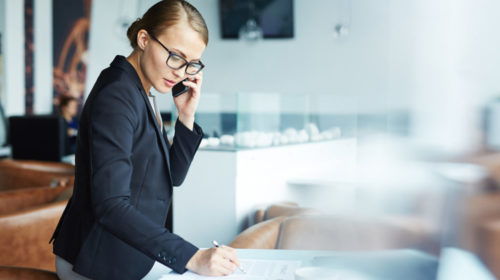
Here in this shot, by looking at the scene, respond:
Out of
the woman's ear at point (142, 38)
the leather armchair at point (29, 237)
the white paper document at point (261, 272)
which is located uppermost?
the woman's ear at point (142, 38)

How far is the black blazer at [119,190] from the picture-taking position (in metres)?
0.77

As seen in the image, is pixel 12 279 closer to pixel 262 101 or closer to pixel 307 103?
pixel 262 101

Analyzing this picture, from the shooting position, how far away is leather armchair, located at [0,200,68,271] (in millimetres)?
1834

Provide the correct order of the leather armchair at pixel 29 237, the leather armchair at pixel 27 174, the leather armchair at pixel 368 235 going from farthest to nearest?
the leather armchair at pixel 27 174, the leather armchair at pixel 29 237, the leather armchair at pixel 368 235

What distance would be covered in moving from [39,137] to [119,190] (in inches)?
148

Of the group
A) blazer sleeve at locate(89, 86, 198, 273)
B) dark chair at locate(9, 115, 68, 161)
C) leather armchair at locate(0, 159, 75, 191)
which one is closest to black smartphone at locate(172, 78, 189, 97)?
blazer sleeve at locate(89, 86, 198, 273)

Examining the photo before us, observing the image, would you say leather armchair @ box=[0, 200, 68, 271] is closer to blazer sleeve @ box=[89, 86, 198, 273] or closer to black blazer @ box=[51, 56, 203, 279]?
black blazer @ box=[51, 56, 203, 279]

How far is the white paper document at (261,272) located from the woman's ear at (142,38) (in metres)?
0.41

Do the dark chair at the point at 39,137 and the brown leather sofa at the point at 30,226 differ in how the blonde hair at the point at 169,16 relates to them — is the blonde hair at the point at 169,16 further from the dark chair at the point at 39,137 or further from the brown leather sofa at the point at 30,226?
the dark chair at the point at 39,137

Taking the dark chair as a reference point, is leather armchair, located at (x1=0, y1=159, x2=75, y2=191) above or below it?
below

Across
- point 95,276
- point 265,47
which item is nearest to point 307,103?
point 95,276

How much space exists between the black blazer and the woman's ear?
0.04 metres

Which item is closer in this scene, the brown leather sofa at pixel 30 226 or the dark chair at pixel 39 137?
the brown leather sofa at pixel 30 226

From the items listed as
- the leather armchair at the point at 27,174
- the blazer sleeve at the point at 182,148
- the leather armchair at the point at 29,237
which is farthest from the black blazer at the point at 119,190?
the leather armchair at the point at 27,174
